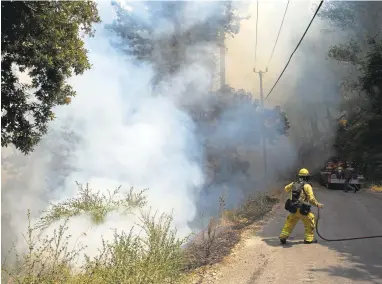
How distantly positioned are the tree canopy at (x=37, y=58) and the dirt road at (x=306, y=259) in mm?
4253

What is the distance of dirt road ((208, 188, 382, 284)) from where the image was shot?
507cm

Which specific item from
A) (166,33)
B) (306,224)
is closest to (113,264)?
(306,224)

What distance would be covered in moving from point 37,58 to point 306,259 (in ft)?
17.4

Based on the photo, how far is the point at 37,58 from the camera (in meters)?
5.94

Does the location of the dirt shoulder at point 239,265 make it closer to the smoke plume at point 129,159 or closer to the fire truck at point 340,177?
the smoke plume at point 129,159

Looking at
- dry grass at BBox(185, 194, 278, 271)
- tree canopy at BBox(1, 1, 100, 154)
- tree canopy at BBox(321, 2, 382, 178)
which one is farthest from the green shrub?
tree canopy at BBox(321, 2, 382, 178)

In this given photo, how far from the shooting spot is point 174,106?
47.6 feet

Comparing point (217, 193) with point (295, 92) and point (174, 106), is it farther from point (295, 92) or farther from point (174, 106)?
point (295, 92)

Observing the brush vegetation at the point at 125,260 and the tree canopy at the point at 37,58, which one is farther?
the tree canopy at the point at 37,58

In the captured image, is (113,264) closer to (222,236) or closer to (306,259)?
(306,259)

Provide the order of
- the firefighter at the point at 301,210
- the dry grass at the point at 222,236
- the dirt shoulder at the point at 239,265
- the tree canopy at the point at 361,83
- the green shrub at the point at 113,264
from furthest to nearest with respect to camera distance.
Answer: the tree canopy at the point at 361,83, the firefighter at the point at 301,210, the dry grass at the point at 222,236, the dirt shoulder at the point at 239,265, the green shrub at the point at 113,264

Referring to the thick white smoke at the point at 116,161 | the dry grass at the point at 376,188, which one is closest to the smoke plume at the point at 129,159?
the thick white smoke at the point at 116,161

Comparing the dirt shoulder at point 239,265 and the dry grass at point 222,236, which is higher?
the dry grass at point 222,236

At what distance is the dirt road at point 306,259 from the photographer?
5074 mm
